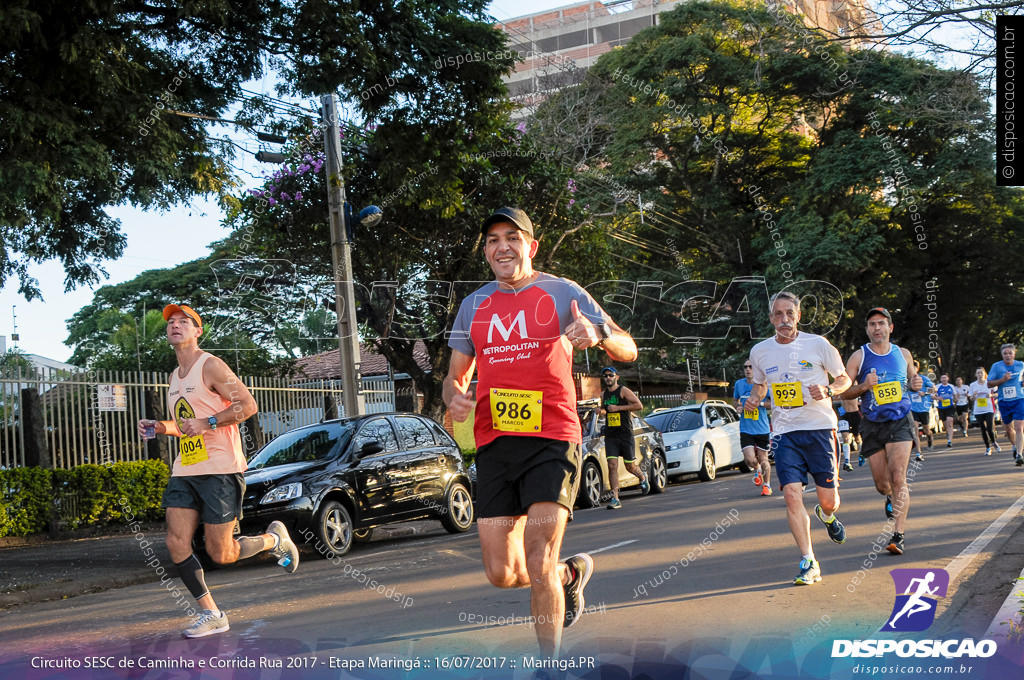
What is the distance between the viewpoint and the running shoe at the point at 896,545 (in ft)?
26.4

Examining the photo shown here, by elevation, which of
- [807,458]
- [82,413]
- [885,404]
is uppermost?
[82,413]

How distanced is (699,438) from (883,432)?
11.2m

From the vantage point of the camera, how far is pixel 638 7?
75.1 metres

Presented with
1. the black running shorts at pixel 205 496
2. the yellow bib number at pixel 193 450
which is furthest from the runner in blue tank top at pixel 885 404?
the yellow bib number at pixel 193 450

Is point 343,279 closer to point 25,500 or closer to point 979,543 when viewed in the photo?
point 25,500

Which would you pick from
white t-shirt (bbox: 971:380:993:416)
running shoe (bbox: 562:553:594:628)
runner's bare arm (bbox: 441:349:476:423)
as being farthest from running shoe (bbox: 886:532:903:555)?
white t-shirt (bbox: 971:380:993:416)

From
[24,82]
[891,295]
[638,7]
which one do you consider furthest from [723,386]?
[24,82]

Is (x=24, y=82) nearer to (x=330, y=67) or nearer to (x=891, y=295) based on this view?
(x=330, y=67)

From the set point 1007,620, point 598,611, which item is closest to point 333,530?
point 598,611

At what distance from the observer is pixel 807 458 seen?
23.9ft

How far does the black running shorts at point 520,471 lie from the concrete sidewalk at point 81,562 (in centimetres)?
378

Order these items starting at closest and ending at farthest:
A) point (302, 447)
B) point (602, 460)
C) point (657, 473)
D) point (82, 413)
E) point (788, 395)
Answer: point (788, 395), point (302, 447), point (82, 413), point (602, 460), point (657, 473)

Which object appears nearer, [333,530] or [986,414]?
[333,530]

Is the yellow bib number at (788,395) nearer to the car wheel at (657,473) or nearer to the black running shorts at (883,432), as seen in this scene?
the black running shorts at (883,432)
